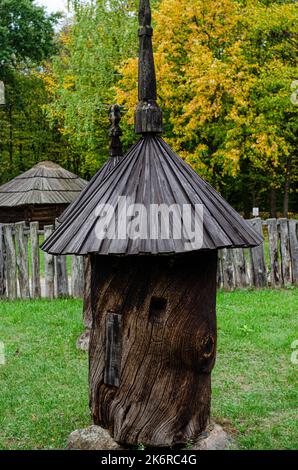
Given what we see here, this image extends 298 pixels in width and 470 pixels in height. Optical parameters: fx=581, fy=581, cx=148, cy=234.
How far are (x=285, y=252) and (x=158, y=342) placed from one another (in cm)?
722

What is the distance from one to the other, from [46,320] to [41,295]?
203 centimetres

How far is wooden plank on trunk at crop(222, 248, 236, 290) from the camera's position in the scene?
10570 mm

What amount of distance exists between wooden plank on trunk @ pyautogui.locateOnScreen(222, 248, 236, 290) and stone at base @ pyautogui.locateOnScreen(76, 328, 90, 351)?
3874mm

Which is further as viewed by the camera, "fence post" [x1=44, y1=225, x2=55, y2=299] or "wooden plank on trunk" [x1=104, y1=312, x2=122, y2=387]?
"fence post" [x1=44, y1=225, x2=55, y2=299]

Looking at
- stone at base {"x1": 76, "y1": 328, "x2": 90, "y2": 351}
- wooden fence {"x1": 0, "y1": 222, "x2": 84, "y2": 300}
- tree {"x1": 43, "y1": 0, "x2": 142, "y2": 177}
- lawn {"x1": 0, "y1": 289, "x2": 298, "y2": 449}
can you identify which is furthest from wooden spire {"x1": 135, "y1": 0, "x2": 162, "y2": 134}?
tree {"x1": 43, "y1": 0, "x2": 142, "y2": 177}

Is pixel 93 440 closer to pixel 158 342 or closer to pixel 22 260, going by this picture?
pixel 158 342

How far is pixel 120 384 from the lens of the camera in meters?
4.09

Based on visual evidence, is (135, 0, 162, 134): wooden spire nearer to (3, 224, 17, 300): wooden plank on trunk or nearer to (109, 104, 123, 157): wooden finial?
(109, 104, 123, 157): wooden finial

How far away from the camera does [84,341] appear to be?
24.2 feet

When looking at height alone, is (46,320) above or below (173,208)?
below

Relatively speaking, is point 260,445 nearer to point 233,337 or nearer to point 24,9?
point 233,337

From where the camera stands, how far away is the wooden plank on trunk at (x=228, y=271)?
10.6 metres

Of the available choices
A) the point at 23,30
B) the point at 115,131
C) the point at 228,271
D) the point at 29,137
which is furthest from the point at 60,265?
the point at 29,137

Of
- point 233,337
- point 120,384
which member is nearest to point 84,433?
point 120,384
